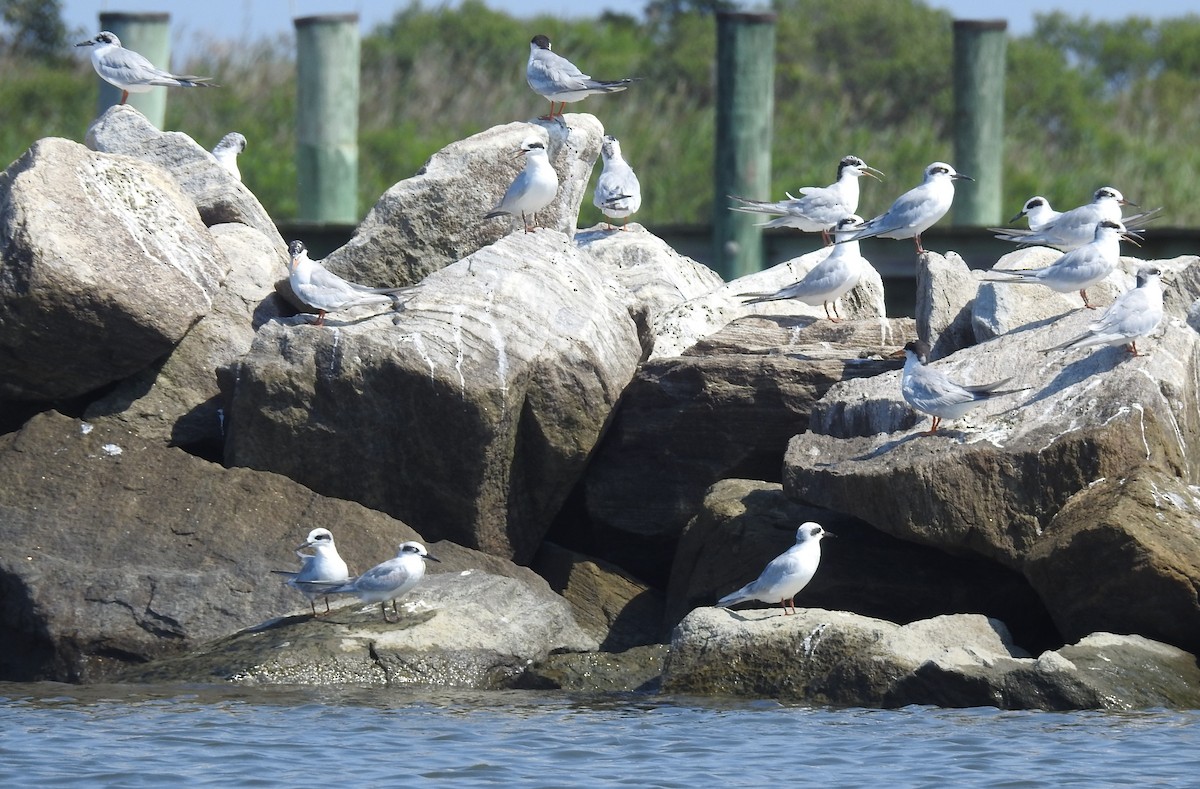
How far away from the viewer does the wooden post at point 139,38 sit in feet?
52.6

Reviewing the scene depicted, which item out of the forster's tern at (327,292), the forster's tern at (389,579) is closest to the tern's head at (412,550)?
the forster's tern at (389,579)

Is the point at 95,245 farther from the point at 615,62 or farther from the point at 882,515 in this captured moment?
the point at 615,62

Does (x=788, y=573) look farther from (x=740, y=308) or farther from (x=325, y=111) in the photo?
(x=325, y=111)

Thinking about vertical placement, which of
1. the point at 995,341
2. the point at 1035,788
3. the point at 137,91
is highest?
the point at 137,91

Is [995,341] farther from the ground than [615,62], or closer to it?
closer to it

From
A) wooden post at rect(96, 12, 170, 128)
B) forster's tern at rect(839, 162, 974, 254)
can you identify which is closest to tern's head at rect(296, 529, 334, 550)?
forster's tern at rect(839, 162, 974, 254)

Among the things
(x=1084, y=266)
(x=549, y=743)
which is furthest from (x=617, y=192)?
(x=549, y=743)

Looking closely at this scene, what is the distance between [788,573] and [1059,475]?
141 centimetres

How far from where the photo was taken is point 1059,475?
370 inches

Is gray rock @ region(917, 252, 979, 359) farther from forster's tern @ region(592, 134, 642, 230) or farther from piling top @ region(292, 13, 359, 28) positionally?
piling top @ region(292, 13, 359, 28)

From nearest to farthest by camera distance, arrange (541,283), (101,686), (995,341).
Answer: (101,686) → (995,341) → (541,283)

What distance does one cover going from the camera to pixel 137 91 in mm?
15148

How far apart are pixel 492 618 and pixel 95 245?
305cm

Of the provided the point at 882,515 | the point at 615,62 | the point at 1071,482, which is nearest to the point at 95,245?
the point at 882,515
